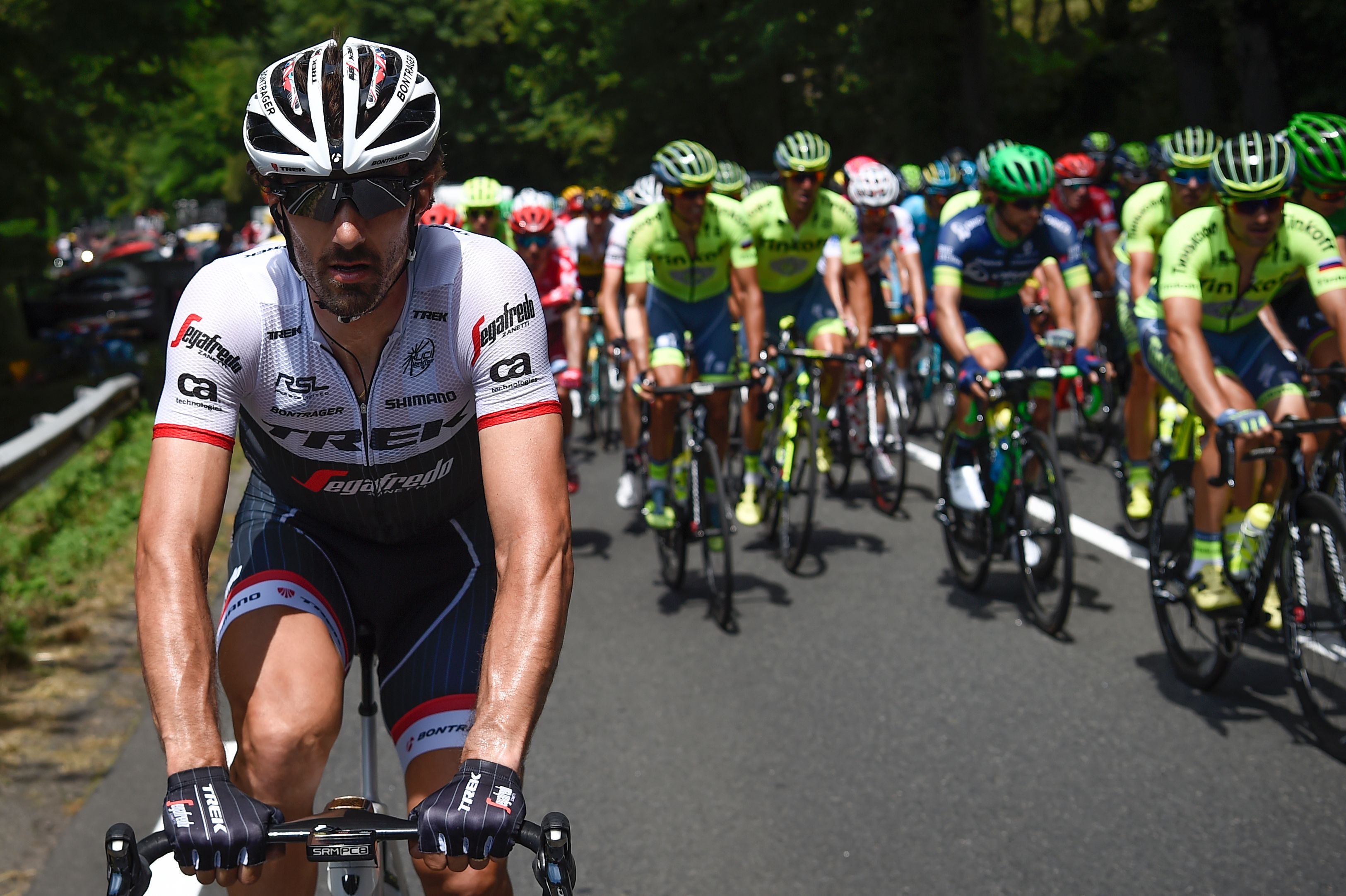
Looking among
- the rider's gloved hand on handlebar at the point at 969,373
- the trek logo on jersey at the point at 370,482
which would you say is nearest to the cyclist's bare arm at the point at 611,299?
the rider's gloved hand on handlebar at the point at 969,373

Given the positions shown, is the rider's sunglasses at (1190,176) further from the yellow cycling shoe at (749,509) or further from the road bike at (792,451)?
the yellow cycling shoe at (749,509)

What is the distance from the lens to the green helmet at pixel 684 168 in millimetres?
7918

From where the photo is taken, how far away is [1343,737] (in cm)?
513

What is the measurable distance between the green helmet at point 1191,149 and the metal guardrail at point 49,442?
761cm

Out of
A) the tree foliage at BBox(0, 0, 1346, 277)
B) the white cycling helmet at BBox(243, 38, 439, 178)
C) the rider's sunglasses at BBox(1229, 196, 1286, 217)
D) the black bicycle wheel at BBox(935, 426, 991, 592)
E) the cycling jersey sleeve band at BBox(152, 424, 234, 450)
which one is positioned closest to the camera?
the white cycling helmet at BBox(243, 38, 439, 178)

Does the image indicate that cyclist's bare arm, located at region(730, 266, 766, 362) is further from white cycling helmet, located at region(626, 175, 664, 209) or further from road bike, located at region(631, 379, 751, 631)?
white cycling helmet, located at region(626, 175, 664, 209)

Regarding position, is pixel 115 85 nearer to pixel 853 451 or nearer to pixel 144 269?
pixel 853 451

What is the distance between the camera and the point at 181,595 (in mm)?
2598

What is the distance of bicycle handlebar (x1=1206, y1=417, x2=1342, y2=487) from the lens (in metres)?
5.28

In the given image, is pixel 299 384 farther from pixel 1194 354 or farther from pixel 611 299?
pixel 611 299

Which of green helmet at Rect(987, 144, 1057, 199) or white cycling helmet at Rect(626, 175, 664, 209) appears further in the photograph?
white cycling helmet at Rect(626, 175, 664, 209)

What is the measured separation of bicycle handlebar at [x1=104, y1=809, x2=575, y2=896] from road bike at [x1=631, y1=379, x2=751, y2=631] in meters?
4.98

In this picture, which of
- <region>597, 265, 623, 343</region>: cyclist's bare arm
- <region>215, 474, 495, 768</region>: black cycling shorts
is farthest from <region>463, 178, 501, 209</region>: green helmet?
<region>215, 474, 495, 768</region>: black cycling shorts

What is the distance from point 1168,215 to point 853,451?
112 inches
